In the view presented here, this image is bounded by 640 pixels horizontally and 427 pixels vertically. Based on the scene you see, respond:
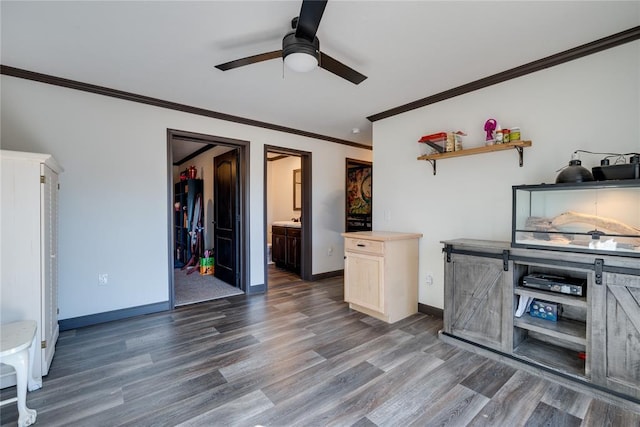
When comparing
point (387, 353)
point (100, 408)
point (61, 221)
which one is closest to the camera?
point (100, 408)

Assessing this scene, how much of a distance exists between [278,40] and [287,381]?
2433 millimetres

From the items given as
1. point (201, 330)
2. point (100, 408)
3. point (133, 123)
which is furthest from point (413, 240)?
point (133, 123)

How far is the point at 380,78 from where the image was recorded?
2723mm

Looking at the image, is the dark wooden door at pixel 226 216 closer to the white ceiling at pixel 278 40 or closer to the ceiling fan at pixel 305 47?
the white ceiling at pixel 278 40

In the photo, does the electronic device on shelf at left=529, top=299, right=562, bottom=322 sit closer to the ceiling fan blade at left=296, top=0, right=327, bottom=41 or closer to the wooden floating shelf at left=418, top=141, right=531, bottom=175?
the wooden floating shelf at left=418, top=141, right=531, bottom=175

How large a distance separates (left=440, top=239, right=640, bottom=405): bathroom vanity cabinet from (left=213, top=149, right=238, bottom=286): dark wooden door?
2.90 m

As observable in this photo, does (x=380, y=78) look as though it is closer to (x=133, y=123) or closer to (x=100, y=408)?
(x=133, y=123)

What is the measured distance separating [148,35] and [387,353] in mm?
2982

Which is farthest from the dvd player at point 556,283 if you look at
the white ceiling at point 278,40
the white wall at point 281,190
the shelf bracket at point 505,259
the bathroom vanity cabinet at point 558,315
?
the white wall at point 281,190

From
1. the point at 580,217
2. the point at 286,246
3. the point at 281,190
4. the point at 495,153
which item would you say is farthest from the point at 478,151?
the point at 281,190

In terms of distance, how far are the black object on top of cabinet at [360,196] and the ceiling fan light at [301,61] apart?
355 cm

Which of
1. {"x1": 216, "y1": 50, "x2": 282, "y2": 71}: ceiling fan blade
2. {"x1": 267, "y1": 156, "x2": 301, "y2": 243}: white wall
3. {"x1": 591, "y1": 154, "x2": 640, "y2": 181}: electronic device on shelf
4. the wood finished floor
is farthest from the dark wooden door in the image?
{"x1": 591, "y1": 154, "x2": 640, "y2": 181}: electronic device on shelf

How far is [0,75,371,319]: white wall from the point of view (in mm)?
2648

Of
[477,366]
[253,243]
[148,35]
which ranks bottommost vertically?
[477,366]
